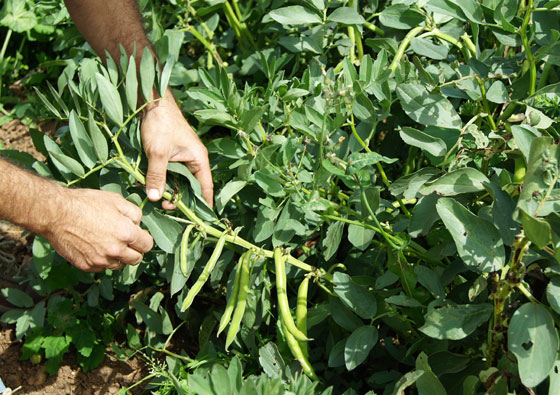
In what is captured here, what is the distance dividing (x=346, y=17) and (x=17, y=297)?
123cm

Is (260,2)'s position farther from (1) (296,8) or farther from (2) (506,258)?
(2) (506,258)

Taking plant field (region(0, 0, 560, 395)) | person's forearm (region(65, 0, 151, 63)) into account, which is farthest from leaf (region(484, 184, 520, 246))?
person's forearm (region(65, 0, 151, 63))

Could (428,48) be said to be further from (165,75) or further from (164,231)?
(164,231)

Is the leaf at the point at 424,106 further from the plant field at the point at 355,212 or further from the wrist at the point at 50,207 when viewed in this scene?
the wrist at the point at 50,207

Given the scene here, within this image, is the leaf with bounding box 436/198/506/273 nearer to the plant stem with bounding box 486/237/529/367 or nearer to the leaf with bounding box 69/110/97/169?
the plant stem with bounding box 486/237/529/367

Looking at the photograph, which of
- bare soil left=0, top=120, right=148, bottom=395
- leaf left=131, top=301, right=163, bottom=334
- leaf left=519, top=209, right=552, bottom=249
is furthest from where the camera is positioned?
bare soil left=0, top=120, right=148, bottom=395

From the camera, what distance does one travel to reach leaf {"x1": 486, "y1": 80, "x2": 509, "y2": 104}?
1.35 m

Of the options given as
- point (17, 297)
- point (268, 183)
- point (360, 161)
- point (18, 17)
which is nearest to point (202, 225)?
point (268, 183)

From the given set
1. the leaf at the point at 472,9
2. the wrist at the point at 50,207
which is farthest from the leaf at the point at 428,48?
the wrist at the point at 50,207

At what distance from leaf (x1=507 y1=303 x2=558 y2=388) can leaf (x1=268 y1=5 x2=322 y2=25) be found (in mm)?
907

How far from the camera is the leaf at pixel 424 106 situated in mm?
1314

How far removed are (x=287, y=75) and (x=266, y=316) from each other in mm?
780

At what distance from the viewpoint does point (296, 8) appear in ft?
5.29

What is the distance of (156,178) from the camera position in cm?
135
